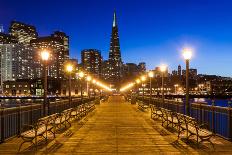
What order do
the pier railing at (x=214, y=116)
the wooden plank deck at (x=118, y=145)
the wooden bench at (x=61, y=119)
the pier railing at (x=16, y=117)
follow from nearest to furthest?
the wooden plank deck at (x=118, y=145) < the pier railing at (x=16, y=117) < the pier railing at (x=214, y=116) < the wooden bench at (x=61, y=119)

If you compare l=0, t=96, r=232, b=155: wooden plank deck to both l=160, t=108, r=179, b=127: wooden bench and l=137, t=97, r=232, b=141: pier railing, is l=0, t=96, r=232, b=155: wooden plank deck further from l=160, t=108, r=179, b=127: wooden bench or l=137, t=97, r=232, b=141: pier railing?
l=137, t=97, r=232, b=141: pier railing

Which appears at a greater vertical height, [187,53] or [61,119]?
[187,53]

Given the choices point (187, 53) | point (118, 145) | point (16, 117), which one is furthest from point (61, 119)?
point (187, 53)

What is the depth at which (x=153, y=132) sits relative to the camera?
55.4ft

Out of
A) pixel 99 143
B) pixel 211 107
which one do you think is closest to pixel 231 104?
pixel 211 107

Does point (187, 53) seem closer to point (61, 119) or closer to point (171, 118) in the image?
point (171, 118)

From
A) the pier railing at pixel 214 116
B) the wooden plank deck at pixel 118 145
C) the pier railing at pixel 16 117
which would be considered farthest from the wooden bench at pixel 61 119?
the pier railing at pixel 214 116

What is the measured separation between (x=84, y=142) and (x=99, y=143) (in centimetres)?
62

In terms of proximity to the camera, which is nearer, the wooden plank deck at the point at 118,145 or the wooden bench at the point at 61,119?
the wooden plank deck at the point at 118,145

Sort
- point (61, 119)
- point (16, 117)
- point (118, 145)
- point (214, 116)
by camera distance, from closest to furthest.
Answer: point (118, 145) < point (214, 116) < point (16, 117) < point (61, 119)

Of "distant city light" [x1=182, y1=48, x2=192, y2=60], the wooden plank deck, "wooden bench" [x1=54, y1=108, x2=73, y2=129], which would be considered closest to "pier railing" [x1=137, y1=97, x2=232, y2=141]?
the wooden plank deck

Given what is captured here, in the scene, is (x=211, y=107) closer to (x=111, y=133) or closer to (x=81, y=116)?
(x=111, y=133)

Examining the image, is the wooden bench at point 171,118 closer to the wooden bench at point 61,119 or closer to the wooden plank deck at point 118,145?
the wooden plank deck at point 118,145

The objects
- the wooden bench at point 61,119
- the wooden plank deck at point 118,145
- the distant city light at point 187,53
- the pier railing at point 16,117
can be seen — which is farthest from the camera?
the distant city light at point 187,53
